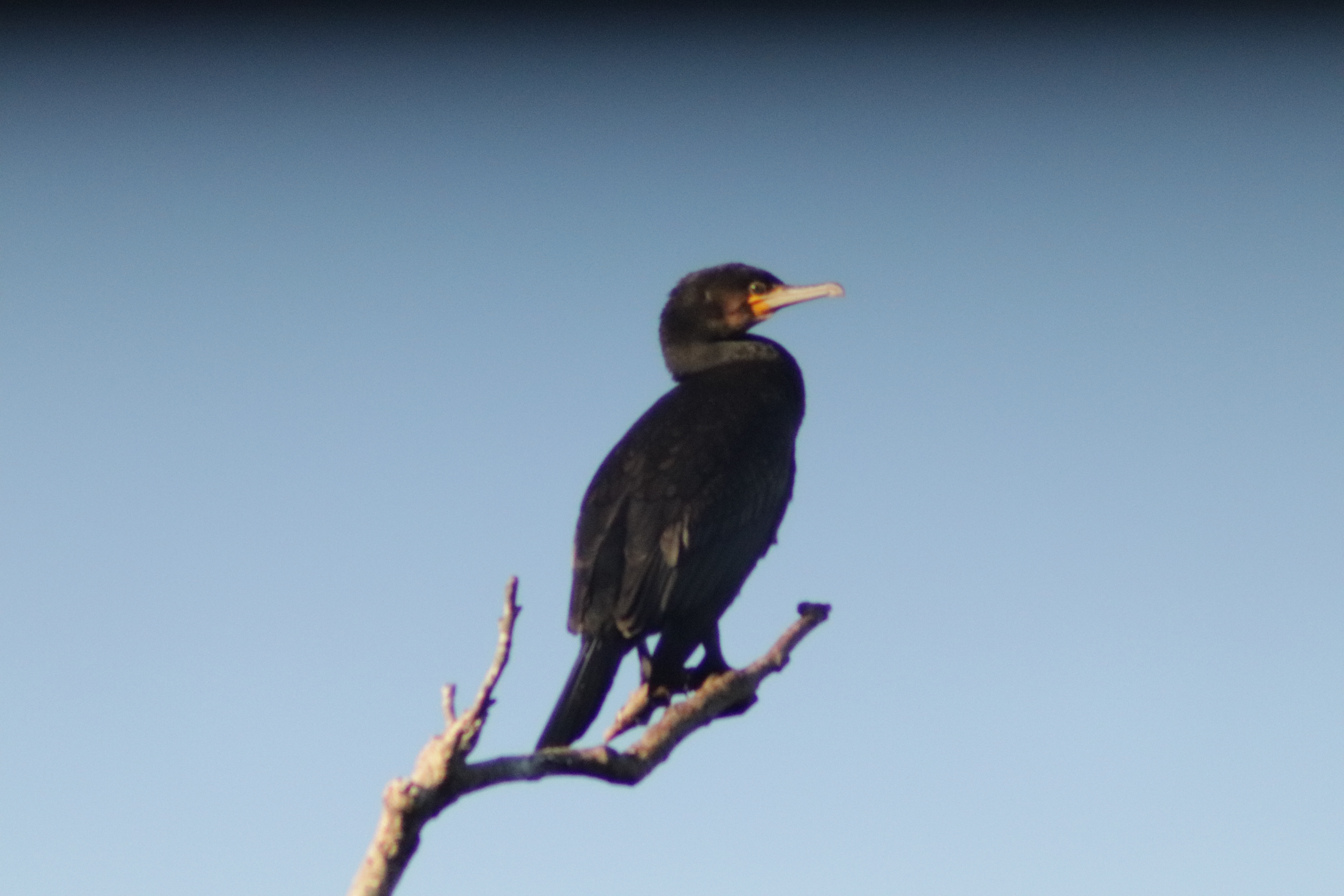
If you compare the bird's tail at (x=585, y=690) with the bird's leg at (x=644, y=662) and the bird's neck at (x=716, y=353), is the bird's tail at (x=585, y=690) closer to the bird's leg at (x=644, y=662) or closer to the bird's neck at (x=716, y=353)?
the bird's leg at (x=644, y=662)

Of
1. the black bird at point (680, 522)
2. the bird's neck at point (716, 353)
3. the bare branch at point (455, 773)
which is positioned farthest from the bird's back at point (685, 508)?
the bare branch at point (455, 773)

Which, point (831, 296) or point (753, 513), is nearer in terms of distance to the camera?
point (753, 513)

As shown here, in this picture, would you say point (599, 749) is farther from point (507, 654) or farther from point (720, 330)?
point (720, 330)

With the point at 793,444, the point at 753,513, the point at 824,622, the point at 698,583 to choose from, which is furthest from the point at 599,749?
the point at 793,444

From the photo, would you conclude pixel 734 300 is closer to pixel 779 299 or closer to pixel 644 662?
pixel 779 299

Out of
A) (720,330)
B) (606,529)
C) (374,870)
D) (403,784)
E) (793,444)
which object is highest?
(720,330)

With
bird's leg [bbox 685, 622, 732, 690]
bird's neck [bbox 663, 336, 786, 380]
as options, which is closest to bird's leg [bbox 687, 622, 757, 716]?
bird's leg [bbox 685, 622, 732, 690]

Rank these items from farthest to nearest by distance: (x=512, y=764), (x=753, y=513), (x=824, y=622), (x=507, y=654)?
(x=753, y=513) < (x=824, y=622) < (x=512, y=764) < (x=507, y=654)
